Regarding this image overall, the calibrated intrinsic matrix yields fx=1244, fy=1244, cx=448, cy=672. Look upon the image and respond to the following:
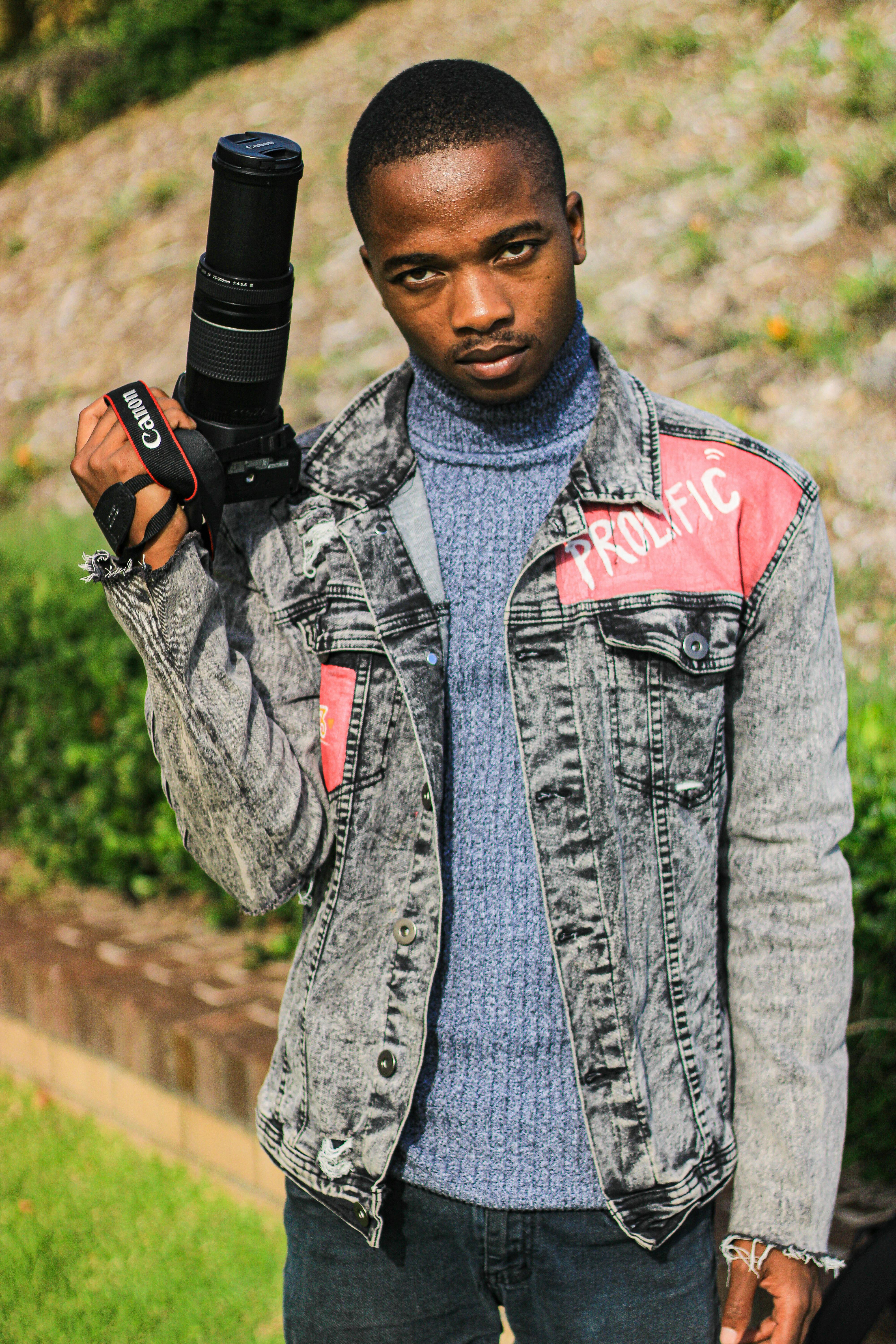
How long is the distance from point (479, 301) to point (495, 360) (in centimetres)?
8

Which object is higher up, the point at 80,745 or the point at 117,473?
the point at 117,473

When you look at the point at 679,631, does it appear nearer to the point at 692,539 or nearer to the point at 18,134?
the point at 692,539

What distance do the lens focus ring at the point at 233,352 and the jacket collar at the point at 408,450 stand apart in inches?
6.6

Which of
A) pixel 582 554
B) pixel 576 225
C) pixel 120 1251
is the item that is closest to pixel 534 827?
pixel 582 554

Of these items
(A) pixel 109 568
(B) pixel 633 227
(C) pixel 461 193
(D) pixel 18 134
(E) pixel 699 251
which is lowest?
(A) pixel 109 568

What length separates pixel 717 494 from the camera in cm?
162

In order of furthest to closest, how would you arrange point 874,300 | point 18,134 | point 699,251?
point 18,134 < point 699,251 < point 874,300

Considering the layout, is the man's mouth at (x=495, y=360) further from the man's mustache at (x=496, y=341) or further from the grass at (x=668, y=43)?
the grass at (x=668, y=43)

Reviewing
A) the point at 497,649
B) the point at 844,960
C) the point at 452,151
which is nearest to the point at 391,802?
the point at 497,649

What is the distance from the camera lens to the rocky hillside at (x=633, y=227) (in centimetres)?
541

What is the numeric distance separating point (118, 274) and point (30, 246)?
1996 mm

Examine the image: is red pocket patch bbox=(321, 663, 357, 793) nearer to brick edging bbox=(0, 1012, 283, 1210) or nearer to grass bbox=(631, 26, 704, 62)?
brick edging bbox=(0, 1012, 283, 1210)

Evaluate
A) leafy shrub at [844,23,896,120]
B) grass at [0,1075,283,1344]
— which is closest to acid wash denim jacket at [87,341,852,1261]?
grass at [0,1075,283,1344]

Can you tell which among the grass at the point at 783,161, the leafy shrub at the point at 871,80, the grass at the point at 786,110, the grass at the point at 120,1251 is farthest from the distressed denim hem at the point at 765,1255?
the grass at the point at 786,110
